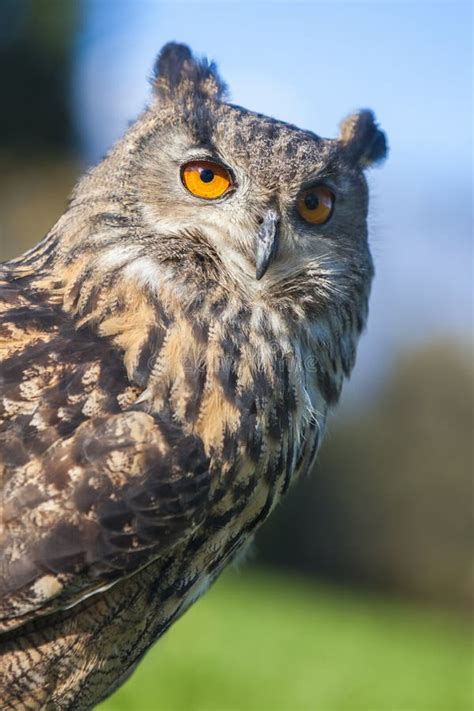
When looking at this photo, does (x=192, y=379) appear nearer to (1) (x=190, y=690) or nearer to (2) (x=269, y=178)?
(2) (x=269, y=178)

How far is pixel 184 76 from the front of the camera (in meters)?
2.73

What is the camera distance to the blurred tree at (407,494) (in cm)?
1598

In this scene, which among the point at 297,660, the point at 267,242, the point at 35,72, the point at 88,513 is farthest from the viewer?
the point at 35,72

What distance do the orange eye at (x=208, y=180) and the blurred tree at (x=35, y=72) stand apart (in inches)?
684

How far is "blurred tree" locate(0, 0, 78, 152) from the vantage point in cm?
1942

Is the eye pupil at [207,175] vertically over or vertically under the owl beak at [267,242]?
over

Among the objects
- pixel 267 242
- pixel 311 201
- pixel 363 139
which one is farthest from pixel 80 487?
pixel 363 139

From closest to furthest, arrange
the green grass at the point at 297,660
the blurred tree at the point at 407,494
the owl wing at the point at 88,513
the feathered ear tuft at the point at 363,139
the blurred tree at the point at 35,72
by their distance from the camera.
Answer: the owl wing at the point at 88,513
the feathered ear tuft at the point at 363,139
the green grass at the point at 297,660
the blurred tree at the point at 407,494
the blurred tree at the point at 35,72

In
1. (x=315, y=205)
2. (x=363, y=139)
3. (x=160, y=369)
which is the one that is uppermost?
(x=363, y=139)

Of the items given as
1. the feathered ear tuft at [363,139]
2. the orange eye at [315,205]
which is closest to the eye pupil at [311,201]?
the orange eye at [315,205]

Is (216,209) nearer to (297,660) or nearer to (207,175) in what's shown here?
(207,175)

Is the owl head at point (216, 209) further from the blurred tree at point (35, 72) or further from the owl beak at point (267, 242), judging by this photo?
the blurred tree at point (35, 72)

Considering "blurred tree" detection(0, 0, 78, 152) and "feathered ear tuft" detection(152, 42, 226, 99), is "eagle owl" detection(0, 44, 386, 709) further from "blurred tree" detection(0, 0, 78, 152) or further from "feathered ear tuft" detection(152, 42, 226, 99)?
"blurred tree" detection(0, 0, 78, 152)

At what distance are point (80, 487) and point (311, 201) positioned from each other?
3.47 feet
